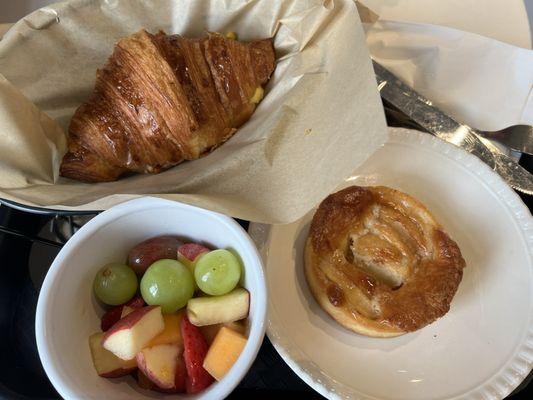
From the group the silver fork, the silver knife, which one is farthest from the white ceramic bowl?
the silver fork

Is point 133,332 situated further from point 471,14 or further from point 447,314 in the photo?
point 471,14

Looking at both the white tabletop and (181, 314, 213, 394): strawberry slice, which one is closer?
(181, 314, 213, 394): strawberry slice

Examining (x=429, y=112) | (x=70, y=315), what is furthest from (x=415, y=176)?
(x=70, y=315)

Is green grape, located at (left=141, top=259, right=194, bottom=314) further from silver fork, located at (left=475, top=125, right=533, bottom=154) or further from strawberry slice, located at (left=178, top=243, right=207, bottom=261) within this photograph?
silver fork, located at (left=475, top=125, right=533, bottom=154)

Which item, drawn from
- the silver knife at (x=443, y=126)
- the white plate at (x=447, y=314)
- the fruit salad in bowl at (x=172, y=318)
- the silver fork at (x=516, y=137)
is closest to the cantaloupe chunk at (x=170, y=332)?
the fruit salad in bowl at (x=172, y=318)

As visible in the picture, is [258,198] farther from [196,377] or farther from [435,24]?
[435,24]

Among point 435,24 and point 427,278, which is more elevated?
point 435,24

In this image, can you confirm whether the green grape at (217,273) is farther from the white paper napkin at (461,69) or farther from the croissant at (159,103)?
the white paper napkin at (461,69)
